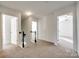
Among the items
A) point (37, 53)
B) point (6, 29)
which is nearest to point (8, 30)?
point (6, 29)

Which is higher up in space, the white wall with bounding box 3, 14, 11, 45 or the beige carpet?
the white wall with bounding box 3, 14, 11, 45

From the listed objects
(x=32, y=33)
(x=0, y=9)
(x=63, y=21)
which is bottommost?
(x=32, y=33)

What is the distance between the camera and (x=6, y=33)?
639 cm

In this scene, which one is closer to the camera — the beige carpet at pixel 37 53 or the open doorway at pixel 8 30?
the beige carpet at pixel 37 53

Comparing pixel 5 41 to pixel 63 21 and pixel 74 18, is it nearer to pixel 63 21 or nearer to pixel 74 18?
pixel 63 21

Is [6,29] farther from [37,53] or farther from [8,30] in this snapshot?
[37,53]

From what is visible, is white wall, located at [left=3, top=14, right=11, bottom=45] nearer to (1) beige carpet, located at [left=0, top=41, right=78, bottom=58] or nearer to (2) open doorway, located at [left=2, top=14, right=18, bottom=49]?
(2) open doorway, located at [left=2, top=14, right=18, bottom=49]

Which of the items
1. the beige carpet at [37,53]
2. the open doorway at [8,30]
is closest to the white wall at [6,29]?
the open doorway at [8,30]

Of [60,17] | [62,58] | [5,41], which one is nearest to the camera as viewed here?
[62,58]

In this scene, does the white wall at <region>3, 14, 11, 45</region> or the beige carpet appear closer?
the beige carpet

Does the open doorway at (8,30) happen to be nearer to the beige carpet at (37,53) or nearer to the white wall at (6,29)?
the white wall at (6,29)

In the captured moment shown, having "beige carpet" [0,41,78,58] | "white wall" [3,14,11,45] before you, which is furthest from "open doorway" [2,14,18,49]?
"beige carpet" [0,41,78,58]

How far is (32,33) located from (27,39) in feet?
2.42

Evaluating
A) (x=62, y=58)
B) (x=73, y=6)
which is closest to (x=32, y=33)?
(x=73, y=6)
